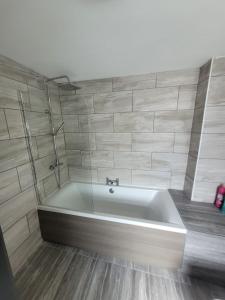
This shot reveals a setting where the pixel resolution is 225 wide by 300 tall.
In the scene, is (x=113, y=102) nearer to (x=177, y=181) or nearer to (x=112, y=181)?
(x=112, y=181)

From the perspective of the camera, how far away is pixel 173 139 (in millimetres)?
1762

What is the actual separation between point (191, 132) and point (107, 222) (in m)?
1.43

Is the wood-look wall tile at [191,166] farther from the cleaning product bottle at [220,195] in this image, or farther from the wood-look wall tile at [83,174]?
the wood-look wall tile at [83,174]

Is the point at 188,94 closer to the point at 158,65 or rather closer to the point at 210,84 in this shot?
the point at 210,84

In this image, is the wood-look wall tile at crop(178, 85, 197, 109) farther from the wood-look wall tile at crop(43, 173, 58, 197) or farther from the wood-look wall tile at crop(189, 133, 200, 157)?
the wood-look wall tile at crop(43, 173, 58, 197)

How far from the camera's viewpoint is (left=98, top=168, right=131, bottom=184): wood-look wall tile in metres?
2.03

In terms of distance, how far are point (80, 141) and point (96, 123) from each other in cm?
39

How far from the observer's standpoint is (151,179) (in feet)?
6.39

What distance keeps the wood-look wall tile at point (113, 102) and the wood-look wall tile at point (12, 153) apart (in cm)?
102

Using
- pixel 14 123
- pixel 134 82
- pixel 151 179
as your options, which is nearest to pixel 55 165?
pixel 14 123

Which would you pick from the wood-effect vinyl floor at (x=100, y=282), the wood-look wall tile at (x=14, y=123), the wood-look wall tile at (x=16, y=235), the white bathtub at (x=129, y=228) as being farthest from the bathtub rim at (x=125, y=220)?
the wood-look wall tile at (x=14, y=123)

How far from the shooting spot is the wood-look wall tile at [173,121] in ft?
5.50

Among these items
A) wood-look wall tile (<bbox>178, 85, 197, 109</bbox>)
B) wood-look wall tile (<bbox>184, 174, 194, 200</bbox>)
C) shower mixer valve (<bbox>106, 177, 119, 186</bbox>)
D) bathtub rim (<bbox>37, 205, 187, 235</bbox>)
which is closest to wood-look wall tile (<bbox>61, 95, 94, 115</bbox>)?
shower mixer valve (<bbox>106, 177, 119, 186</bbox>)

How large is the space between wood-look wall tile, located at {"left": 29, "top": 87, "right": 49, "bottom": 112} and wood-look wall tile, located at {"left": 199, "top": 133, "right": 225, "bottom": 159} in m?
1.91
